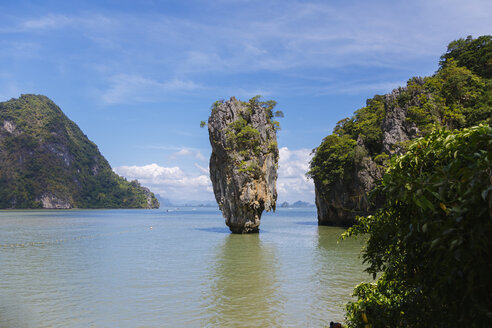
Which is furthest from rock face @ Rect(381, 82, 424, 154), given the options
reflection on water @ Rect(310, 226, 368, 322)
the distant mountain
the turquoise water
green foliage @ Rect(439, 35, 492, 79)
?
the distant mountain

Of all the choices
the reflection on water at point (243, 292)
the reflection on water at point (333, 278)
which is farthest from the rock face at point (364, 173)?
the reflection on water at point (243, 292)

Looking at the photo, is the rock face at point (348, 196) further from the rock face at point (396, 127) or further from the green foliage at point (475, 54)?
the green foliage at point (475, 54)

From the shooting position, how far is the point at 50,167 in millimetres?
152500

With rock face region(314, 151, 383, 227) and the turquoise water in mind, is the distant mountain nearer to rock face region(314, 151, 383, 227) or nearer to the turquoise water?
rock face region(314, 151, 383, 227)

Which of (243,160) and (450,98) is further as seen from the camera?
(243,160)

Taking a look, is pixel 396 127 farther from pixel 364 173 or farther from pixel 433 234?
pixel 433 234

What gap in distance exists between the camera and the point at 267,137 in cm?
3500

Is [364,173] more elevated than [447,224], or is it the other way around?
[364,173]

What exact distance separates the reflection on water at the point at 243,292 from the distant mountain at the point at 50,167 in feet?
469

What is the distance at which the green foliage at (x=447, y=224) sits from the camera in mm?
2758

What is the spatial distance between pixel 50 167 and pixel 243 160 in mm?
147462

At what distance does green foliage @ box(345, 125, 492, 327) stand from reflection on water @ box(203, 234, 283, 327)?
603 cm

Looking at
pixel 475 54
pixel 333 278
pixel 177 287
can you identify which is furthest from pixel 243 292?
pixel 475 54

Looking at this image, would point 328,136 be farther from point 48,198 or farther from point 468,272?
point 48,198
